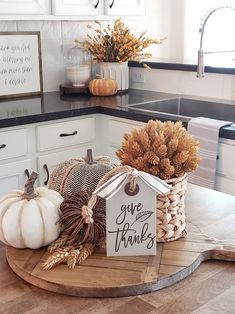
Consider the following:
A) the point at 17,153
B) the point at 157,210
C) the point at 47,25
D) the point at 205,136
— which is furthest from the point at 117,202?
the point at 47,25

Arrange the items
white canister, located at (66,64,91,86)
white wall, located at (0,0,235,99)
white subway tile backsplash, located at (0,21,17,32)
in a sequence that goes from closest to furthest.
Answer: white wall, located at (0,0,235,99) < white subway tile backsplash, located at (0,21,17,32) < white canister, located at (66,64,91,86)

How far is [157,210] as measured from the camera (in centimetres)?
100

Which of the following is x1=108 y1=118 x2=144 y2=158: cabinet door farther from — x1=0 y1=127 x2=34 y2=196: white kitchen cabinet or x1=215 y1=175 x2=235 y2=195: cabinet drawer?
x1=215 y1=175 x2=235 y2=195: cabinet drawer

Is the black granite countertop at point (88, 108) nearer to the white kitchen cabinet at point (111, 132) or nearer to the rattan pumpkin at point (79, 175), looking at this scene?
the white kitchen cabinet at point (111, 132)

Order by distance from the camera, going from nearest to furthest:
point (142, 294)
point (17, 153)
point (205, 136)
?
point (142, 294) → point (205, 136) → point (17, 153)

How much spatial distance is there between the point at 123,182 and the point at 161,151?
0.36 feet

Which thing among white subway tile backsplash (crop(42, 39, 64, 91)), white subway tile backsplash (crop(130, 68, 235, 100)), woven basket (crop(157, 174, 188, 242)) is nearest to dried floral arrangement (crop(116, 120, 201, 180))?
woven basket (crop(157, 174, 188, 242))

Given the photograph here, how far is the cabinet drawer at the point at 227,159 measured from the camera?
2.13 m

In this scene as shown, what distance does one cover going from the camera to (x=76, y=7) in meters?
2.87

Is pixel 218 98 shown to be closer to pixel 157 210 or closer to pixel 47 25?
pixel 47 25

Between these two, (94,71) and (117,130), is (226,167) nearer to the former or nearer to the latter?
(117,130)

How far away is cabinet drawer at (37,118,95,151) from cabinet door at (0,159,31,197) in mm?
126

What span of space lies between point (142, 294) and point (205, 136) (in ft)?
4.54

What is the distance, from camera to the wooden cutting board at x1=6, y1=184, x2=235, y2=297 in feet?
2.93
